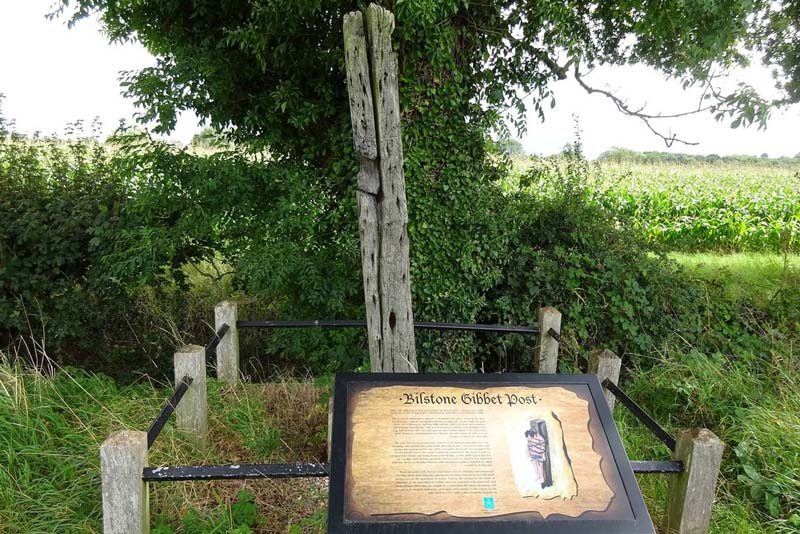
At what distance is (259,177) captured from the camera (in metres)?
4.88

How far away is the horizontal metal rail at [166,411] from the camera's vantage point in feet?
7.80

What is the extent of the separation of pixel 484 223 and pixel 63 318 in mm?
4230

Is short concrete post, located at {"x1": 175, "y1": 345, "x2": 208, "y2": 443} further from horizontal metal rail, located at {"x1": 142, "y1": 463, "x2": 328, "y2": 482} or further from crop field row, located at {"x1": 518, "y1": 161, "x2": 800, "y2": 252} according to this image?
crop field row, located at {"x1": 518, "y1": 161, "x2": 800, "y2": 252}

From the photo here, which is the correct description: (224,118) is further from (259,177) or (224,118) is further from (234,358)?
(234,358)

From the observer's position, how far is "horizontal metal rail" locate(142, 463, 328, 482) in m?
2.14

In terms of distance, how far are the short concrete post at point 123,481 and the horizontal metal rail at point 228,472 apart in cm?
5

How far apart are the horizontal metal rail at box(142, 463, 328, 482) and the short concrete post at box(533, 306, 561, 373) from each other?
92.5 inches

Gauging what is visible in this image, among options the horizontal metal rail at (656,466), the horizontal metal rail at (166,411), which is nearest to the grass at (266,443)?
the horizontal metal rail at (166,411)

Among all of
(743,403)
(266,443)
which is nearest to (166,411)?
(266,443)

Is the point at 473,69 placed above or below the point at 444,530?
above

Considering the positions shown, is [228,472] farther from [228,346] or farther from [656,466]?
[228,346]

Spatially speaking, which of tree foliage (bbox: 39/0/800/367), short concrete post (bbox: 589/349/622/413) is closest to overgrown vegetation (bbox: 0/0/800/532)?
tree foliage (bbox: 39/0/800/367)

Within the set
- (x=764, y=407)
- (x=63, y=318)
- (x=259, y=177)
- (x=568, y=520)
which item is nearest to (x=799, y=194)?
(x=764, y=407)

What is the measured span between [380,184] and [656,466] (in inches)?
72.6
